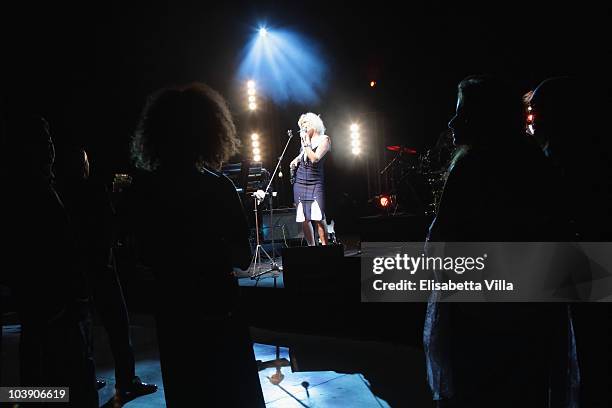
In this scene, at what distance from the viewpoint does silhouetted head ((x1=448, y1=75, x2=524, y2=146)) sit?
1.41 metres

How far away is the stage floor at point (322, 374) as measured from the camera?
2.72 m

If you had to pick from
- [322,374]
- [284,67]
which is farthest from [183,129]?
[284,67]

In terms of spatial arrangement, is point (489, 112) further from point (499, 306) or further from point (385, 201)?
point (385, 201)

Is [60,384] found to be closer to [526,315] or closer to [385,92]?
[526,315]

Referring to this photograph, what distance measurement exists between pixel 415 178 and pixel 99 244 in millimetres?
7335

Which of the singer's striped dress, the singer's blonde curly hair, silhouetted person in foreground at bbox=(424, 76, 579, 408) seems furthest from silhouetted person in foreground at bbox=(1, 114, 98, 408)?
the singer's blonde curly hair

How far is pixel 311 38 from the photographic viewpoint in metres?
9.33

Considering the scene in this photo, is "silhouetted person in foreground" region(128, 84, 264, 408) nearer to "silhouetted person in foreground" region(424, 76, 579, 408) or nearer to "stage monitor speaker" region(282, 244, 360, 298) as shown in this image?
"silhouetted person in foreground" region(424, 76, 579, 408)

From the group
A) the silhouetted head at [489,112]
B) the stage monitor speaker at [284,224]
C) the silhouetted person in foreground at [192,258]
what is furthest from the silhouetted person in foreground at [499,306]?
the stage monitor speaker at [284,224]

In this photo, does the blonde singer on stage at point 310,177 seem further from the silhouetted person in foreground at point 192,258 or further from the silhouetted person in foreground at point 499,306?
the silhouetted person in foreground at point 499,306

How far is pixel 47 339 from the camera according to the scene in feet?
6.44

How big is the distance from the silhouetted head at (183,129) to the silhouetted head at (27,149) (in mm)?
815

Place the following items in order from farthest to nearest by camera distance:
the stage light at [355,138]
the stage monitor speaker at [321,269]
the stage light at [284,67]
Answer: the stage light at [355,138] → the stage light at [284,67] → the stage monitor speaker at [321,269]

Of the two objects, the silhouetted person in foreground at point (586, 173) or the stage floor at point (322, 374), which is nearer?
the silhouetted person in foreground at point (586, 173)
